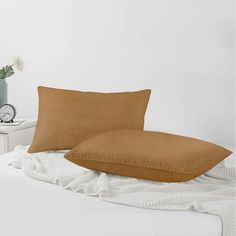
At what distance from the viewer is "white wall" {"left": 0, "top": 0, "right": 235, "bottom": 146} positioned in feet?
10.1

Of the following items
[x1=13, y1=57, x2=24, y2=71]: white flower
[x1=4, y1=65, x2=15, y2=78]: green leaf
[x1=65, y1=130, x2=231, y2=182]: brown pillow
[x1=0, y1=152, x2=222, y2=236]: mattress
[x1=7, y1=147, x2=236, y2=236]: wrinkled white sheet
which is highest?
[x1=13, y1=57, x2=24, y2=71]: white flower

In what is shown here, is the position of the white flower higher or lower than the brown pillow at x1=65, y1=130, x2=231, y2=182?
higher

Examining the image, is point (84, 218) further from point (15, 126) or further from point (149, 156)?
point (15, 126)

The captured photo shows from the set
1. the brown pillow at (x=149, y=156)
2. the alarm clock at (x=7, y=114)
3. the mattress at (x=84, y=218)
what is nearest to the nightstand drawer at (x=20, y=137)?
the alarm clock at (x=7, y=114)

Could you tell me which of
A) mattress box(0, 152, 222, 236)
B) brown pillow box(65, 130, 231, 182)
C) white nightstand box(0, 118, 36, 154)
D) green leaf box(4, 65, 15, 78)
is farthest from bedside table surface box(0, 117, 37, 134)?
mattress box(0, 152, 222, 236)

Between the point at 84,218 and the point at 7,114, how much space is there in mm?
1657

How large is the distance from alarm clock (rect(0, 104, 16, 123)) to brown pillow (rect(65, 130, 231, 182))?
44.1 inches

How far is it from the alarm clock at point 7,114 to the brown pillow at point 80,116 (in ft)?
1.81

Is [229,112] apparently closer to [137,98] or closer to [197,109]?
[197,109]

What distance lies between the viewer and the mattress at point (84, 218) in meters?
1.60

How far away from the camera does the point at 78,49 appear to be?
11.3ft

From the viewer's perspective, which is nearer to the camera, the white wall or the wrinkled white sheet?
the wrinkled white sheet

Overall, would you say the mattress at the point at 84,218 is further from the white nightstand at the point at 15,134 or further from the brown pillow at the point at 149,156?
the white nightstand at the point at 15,134

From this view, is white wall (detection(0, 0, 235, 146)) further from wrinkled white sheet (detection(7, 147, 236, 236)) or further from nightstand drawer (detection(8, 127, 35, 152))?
wrinkled white sheet (detection(7, 147, 236, 236))
